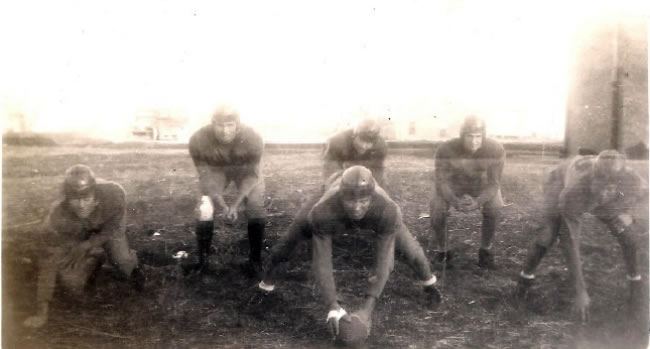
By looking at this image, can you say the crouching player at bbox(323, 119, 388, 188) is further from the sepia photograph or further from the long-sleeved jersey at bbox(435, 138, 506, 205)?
the long-sleeved jersey at bbox(435, 138, 506, 205)

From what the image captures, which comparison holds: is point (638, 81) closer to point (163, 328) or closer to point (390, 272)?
point (390, 272)

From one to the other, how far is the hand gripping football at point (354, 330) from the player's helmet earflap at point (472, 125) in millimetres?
1042

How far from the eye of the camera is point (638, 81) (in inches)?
89.0

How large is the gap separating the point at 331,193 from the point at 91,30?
1.43 meters

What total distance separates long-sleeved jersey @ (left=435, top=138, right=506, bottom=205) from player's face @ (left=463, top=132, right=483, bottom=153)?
16mm

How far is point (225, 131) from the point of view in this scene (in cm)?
221

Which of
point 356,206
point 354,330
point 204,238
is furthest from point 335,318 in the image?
point 204,238

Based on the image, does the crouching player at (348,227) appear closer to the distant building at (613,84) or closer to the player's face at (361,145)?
the player's face at (361,145)

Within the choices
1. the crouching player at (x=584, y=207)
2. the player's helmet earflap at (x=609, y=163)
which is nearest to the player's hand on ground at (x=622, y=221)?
the crouching player at (x=584, y=207)

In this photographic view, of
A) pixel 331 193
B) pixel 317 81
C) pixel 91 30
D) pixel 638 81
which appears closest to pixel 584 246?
pixel 638 81

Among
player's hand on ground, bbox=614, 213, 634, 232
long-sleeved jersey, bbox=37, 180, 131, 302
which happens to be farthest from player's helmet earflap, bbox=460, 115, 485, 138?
long-sleeved jersey, bbox=37, 180, 131, 302

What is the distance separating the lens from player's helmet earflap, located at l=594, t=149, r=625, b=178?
224 cm

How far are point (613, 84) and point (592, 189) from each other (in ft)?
1.75

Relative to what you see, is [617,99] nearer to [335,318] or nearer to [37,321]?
[335,318]
